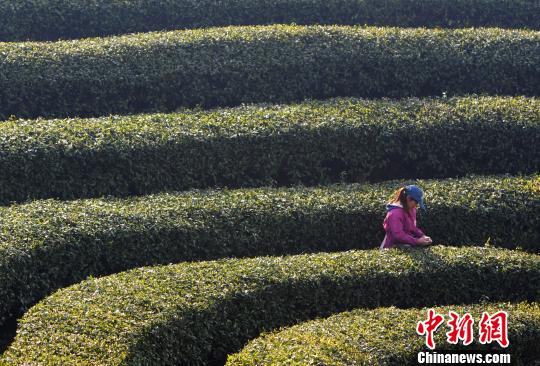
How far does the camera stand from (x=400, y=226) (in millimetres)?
15094

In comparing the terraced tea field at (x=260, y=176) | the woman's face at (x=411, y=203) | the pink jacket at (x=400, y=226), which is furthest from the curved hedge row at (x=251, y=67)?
the woman's face at (x=411, y=203)

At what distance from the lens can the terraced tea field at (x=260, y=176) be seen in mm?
13148

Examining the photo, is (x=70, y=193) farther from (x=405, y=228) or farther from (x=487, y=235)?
(x=487, y=235)

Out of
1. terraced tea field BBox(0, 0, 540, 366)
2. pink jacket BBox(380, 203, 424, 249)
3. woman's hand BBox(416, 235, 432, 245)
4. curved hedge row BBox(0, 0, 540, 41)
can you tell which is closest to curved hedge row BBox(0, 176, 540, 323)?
terraced tea field BBox(0, 0, 540, 366)

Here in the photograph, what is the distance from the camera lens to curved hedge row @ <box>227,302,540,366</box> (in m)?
12.2

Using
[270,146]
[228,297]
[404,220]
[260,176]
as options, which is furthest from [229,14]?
[228,297]

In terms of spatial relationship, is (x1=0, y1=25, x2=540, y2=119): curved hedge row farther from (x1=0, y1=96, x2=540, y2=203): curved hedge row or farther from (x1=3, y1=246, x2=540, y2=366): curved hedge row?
(x1=3, y1=246, x2=540, y2=366): curved hedge row

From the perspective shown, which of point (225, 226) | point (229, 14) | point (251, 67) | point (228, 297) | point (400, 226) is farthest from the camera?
point (229, 14)

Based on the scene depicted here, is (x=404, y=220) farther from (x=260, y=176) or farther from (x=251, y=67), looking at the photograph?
(x=251, y=67)

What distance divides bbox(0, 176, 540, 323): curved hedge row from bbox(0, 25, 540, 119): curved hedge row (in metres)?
4.20

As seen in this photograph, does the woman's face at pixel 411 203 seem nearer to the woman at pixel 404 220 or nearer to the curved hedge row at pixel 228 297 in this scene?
the woman at pixel 404 220

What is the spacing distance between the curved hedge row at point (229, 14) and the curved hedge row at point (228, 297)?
435 inches

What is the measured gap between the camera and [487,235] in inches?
667

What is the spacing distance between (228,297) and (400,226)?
3.22 meters
